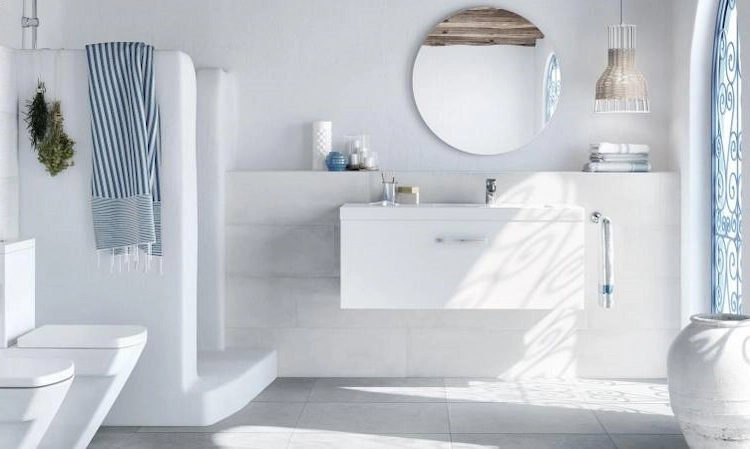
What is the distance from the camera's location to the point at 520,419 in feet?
15.2

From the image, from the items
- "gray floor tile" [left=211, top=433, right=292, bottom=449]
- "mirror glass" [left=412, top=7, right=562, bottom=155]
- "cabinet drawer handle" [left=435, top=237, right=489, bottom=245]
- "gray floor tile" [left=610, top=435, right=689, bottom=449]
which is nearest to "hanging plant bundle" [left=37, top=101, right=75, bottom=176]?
"gray floor tile" [left=211, top=433, right=292, bottom=449]

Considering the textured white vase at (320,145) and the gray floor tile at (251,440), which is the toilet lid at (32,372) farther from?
the textured white vase at (320,145)

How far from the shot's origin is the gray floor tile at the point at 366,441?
13.7ft

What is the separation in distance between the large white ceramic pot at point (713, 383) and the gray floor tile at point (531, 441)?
46cm

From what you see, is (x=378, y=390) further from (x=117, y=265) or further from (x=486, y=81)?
(x=486, y=81)

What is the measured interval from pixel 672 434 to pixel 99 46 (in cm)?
298

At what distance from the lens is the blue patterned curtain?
486cm

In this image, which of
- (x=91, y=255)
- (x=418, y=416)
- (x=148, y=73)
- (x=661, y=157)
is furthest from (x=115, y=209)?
(x=661, y=157)

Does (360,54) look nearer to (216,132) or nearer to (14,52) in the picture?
(216,132)

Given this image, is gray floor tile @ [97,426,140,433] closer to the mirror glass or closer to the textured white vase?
the textured white vase

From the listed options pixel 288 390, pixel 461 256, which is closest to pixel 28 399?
pixel 288 390

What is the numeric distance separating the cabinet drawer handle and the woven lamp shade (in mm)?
1050

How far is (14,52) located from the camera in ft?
14.4

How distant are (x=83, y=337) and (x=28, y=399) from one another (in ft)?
2.39
